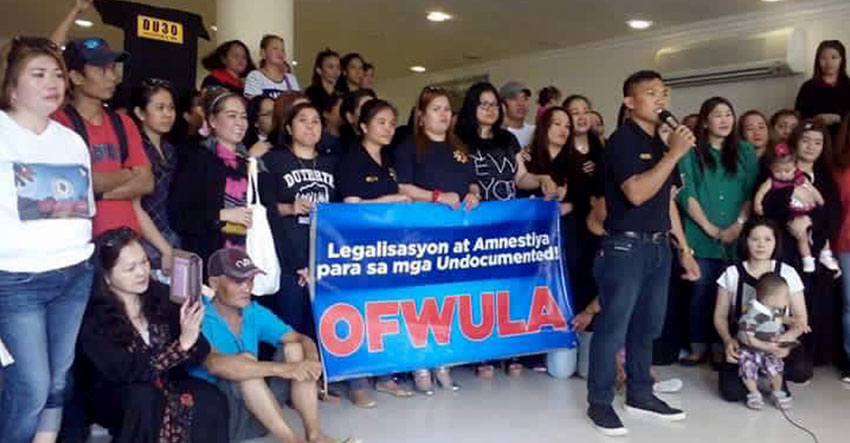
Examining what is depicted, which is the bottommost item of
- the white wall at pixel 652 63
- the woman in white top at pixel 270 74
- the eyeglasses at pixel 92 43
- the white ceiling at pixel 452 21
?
the eyeglasses at pixel 92 43

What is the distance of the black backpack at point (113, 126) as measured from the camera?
2680mm

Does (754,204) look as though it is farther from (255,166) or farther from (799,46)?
(799,46)

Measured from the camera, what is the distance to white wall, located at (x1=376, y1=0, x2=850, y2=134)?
275 inches

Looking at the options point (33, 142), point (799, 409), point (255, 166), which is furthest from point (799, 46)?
point (33, 142)

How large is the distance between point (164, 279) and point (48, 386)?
0.75 meters

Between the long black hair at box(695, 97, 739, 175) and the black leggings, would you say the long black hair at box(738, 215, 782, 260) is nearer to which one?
the long black hair at box(695, 97, 739, 175)

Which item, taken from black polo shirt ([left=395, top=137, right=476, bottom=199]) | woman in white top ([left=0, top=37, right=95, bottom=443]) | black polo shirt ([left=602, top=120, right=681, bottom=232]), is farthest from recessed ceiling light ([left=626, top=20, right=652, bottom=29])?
woman in white top ([left=0, top=37, right=95, bottom=443])

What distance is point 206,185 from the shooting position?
3.12 meters

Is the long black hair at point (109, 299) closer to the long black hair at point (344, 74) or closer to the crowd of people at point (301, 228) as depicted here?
the crowd of people at point (301, 228)

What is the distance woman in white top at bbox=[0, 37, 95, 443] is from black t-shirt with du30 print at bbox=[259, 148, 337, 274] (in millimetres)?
957

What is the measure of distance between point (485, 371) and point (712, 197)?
157 cm

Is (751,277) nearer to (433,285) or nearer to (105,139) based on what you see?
(433,285)

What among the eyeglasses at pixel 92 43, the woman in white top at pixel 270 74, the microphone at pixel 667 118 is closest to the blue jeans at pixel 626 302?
the microphone at pixel 667 118

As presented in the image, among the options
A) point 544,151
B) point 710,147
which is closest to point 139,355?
point 544,151
